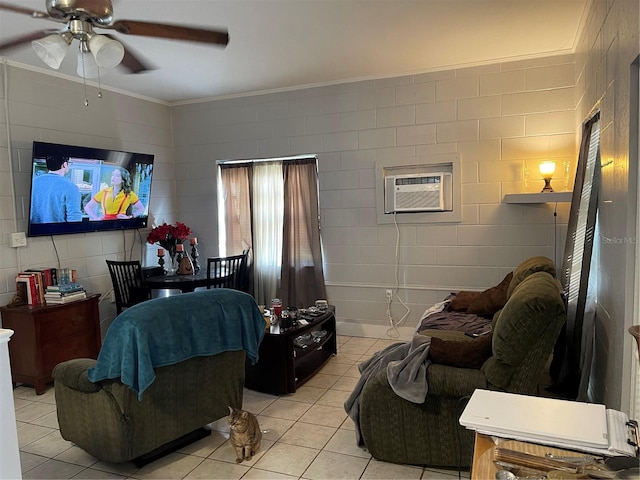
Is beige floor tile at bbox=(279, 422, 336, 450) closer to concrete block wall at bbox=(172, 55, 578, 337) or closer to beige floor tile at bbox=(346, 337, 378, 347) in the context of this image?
beige floor tile at bbox=(346, 337, 378, 347)

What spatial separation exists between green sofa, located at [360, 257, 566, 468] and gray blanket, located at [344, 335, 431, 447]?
0.16ft

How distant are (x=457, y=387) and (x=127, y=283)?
140 inches

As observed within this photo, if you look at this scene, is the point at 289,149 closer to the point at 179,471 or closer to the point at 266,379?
the point at 266,379

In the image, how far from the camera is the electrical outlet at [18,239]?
3967 mm

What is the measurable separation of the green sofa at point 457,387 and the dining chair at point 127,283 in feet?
9.98

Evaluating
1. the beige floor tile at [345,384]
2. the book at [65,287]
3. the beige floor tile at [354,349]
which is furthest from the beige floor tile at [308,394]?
the book at [65,287]

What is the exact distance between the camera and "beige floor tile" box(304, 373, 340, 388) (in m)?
3.80

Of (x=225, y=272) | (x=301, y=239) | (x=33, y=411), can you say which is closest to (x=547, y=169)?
(x=301, y=239)

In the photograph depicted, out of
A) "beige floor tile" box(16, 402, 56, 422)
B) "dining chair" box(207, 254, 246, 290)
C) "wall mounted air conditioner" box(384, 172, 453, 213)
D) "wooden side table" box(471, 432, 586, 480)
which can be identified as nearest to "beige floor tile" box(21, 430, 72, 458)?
"beige floor tile" box(16, 402, 56, 422)

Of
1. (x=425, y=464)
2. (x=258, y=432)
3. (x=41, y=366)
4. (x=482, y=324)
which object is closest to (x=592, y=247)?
(x=482, y=324)

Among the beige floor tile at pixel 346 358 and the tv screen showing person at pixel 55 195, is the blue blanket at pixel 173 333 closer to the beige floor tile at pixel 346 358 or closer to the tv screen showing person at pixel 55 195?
the beige floor tile at pixel 346 358

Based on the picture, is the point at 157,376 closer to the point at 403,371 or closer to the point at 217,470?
the point at 217,470

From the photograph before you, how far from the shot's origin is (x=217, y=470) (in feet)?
8.48

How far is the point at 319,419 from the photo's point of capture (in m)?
3.19
